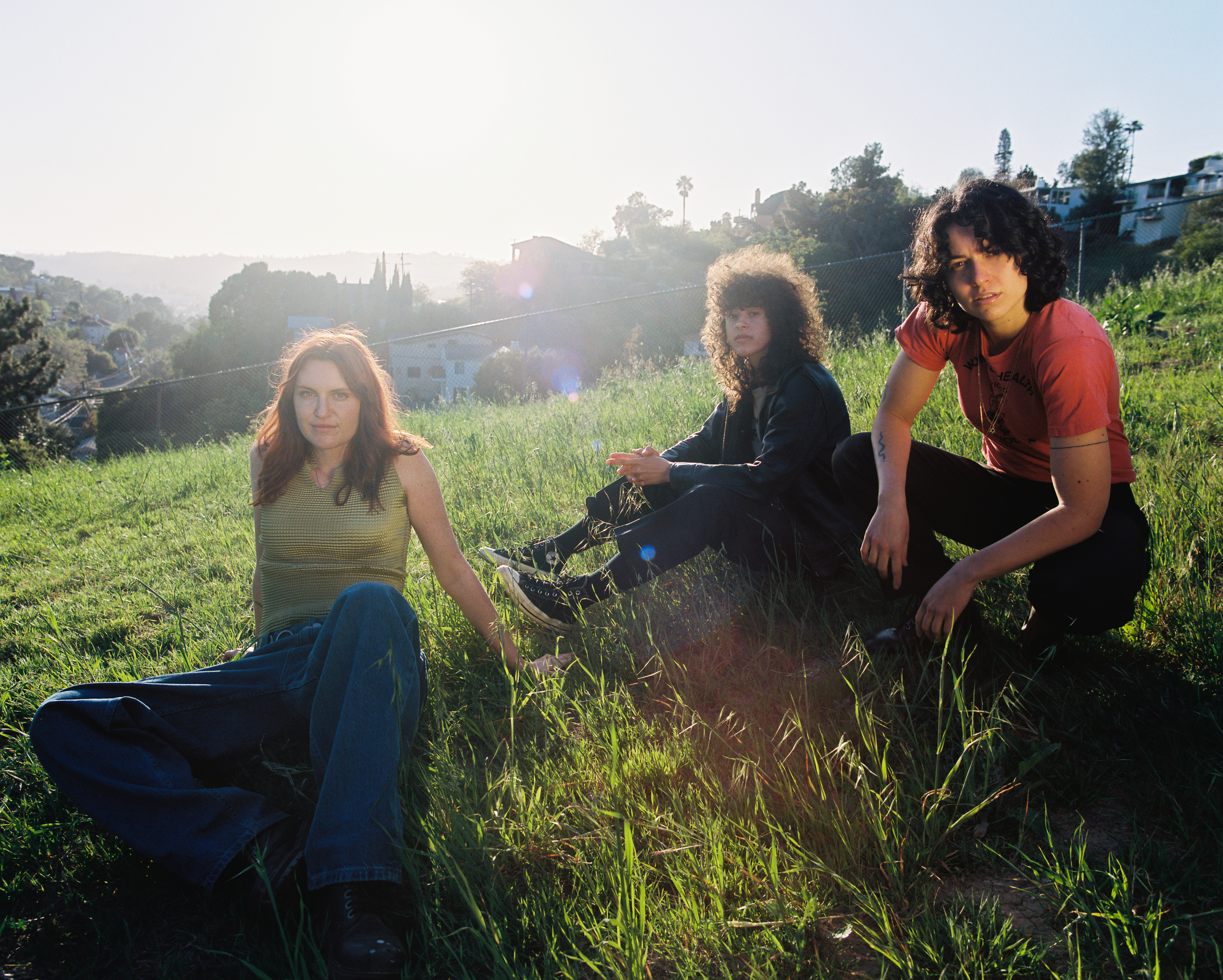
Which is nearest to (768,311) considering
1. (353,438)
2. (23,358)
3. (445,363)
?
(353,438)

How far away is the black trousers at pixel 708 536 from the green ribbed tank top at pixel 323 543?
0.85 m

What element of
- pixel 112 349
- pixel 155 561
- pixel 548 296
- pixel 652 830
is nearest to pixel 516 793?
pixel 652 830

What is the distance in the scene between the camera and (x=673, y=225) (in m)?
64.1

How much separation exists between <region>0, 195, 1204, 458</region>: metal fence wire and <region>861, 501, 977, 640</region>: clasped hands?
203 inches

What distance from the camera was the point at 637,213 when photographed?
7962cm

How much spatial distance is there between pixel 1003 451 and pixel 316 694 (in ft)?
7.35

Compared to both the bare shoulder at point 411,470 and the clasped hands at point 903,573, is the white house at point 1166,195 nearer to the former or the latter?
the clasped hands at point 903,573

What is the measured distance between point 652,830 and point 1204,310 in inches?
272

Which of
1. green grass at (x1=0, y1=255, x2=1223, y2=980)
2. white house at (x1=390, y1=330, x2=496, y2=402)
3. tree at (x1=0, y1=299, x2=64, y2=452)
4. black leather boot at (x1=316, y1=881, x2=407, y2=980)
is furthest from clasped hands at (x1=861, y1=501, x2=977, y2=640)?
white house at (x1=390, y1=330, x2=496, y2=402)

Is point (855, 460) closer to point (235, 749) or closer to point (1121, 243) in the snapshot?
point (235, 749)

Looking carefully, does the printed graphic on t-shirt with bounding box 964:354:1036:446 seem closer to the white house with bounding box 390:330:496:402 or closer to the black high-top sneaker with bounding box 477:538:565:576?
the black high-top sneaker with bounding box 477:538:565:576

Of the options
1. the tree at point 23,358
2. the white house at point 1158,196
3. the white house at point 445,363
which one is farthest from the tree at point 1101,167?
the tree at point 23,358

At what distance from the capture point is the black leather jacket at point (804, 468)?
261cm

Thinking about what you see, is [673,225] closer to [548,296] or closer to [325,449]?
[548,296]
